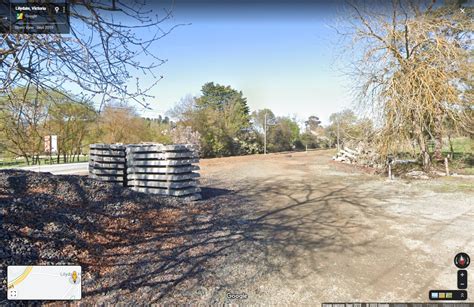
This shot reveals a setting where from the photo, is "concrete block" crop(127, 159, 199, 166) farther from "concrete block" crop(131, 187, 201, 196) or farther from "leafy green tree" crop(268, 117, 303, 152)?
"leafy green tree" crop(268, 117, 303, 152)

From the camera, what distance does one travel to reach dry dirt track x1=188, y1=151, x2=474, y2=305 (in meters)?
1.50

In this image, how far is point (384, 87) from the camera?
245 inches

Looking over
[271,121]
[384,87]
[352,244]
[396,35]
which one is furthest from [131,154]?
[271,121]

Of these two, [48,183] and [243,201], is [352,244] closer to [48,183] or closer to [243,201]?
[243,201]

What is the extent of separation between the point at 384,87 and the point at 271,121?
12.1 meters

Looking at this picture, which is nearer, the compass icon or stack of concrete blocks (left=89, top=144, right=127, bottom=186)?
the compass icon

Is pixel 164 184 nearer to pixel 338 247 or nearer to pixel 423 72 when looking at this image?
pixel 338 247

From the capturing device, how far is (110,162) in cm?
431

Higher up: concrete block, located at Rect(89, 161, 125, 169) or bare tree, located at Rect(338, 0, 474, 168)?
bare tree, located at Rect(338, 0, 474, 168)

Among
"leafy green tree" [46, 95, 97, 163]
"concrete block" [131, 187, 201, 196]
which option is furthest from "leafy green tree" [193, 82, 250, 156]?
"leafy green tree" [46, 95, 97, 163]

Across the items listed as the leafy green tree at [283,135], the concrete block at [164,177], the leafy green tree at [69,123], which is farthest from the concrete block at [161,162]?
the leafy green tree at [283,135]

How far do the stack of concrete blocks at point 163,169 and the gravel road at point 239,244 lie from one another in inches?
12.1

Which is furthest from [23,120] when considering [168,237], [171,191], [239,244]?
[171,191]
